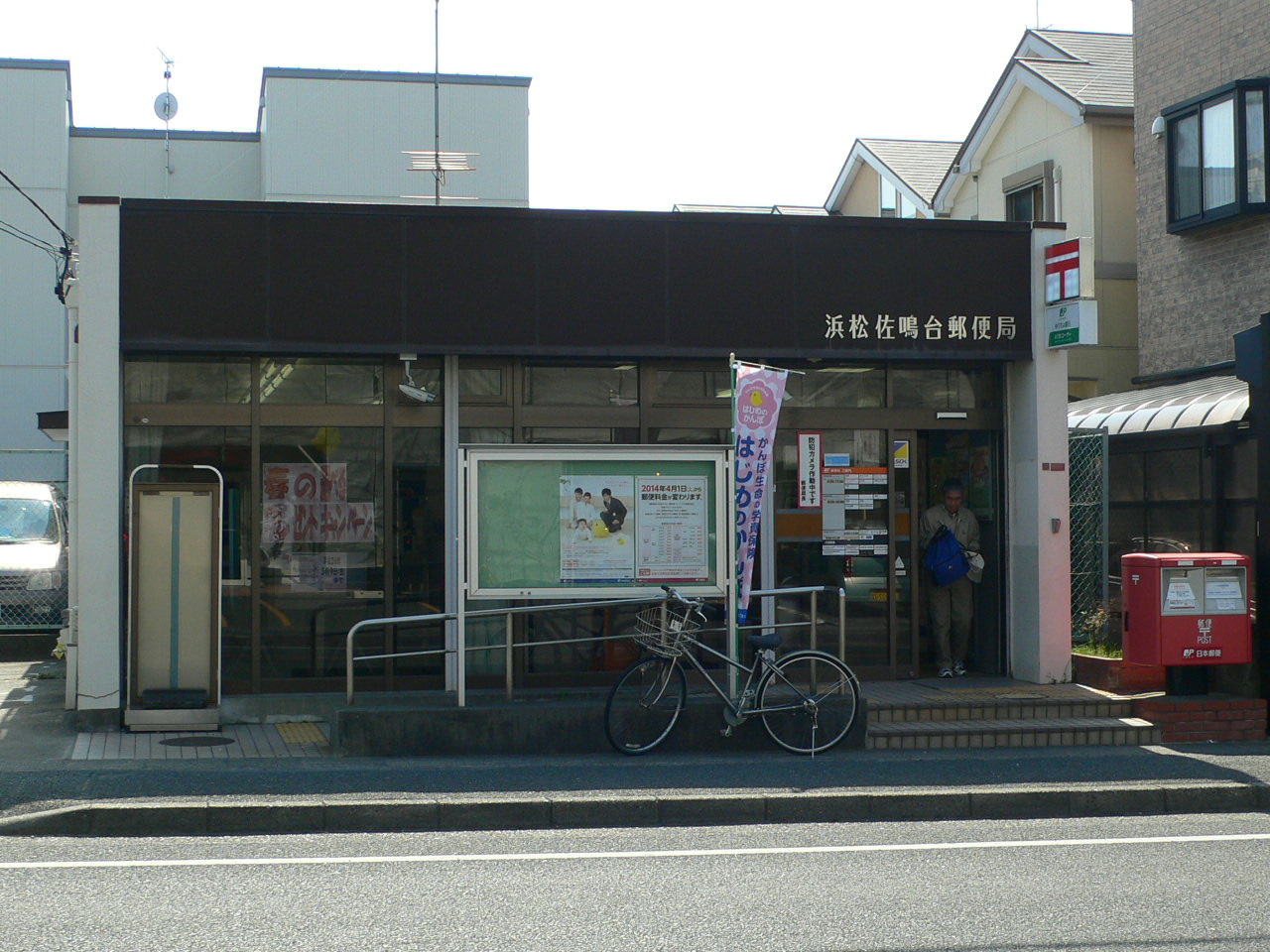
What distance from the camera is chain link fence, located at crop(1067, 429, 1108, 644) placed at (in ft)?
45.4

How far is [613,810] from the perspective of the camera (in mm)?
8555

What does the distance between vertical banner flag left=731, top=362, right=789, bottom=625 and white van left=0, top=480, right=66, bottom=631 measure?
362 inches

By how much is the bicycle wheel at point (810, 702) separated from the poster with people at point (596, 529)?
4.67 feet

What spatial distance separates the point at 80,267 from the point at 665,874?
7.44 meters

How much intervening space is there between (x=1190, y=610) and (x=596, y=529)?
5.19 meters

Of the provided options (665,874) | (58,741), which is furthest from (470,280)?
(665,874)

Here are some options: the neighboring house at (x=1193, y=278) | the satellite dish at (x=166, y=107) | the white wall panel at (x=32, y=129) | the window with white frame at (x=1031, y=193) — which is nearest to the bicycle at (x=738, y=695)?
the neighboring house at (x=1193, y=278)

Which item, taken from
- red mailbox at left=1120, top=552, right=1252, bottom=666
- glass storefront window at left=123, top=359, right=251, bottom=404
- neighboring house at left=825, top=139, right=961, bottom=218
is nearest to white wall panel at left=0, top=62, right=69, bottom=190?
neighboring house at left=825, top=139, right=961, bottom=218

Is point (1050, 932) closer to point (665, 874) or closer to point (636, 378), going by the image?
point (665, 874)

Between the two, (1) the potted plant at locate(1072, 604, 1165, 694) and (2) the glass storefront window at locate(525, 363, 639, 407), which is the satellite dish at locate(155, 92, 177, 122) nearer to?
(2) the glass storefront window at locate(525, 363, 639, 407)

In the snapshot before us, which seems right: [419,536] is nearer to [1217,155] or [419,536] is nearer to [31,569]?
[31,569]

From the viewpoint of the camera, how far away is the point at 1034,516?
12.9 metres

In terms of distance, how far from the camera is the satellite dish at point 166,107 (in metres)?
31.8

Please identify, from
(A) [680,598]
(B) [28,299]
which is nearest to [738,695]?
(A) [680,598]
